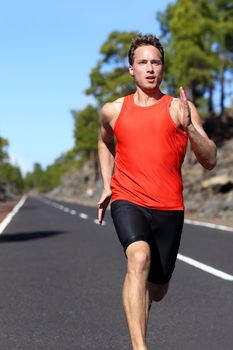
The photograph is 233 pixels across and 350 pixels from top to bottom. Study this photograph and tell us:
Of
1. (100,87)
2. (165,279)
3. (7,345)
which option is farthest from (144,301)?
(100,87)

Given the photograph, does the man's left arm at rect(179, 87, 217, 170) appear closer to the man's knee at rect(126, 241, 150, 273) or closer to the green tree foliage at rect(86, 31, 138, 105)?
the man's knee at rect(126, 241, 150, 273)

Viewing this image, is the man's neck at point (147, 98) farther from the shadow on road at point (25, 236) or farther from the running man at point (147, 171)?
the shadow on road at point (25, 236)

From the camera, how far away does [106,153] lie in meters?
4.56

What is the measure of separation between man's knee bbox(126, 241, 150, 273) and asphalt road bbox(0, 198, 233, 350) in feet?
3.51

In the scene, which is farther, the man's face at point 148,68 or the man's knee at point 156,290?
the man's knee at point 156,290

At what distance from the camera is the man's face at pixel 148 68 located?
418cm

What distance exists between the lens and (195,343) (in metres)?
4.90

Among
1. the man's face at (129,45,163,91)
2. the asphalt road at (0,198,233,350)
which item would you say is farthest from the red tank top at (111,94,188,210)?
the asphalt road at (0,198,233,350)

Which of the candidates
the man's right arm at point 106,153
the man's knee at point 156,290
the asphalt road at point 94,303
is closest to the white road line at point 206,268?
the asphalt road at point 94,303

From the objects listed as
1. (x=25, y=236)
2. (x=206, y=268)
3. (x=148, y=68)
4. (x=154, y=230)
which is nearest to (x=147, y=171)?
(x=154, y=230)

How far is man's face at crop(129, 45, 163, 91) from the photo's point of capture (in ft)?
13.7

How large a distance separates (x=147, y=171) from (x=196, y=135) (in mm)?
428

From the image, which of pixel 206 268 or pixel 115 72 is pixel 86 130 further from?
pixel 206 268

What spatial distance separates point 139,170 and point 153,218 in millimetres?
311
